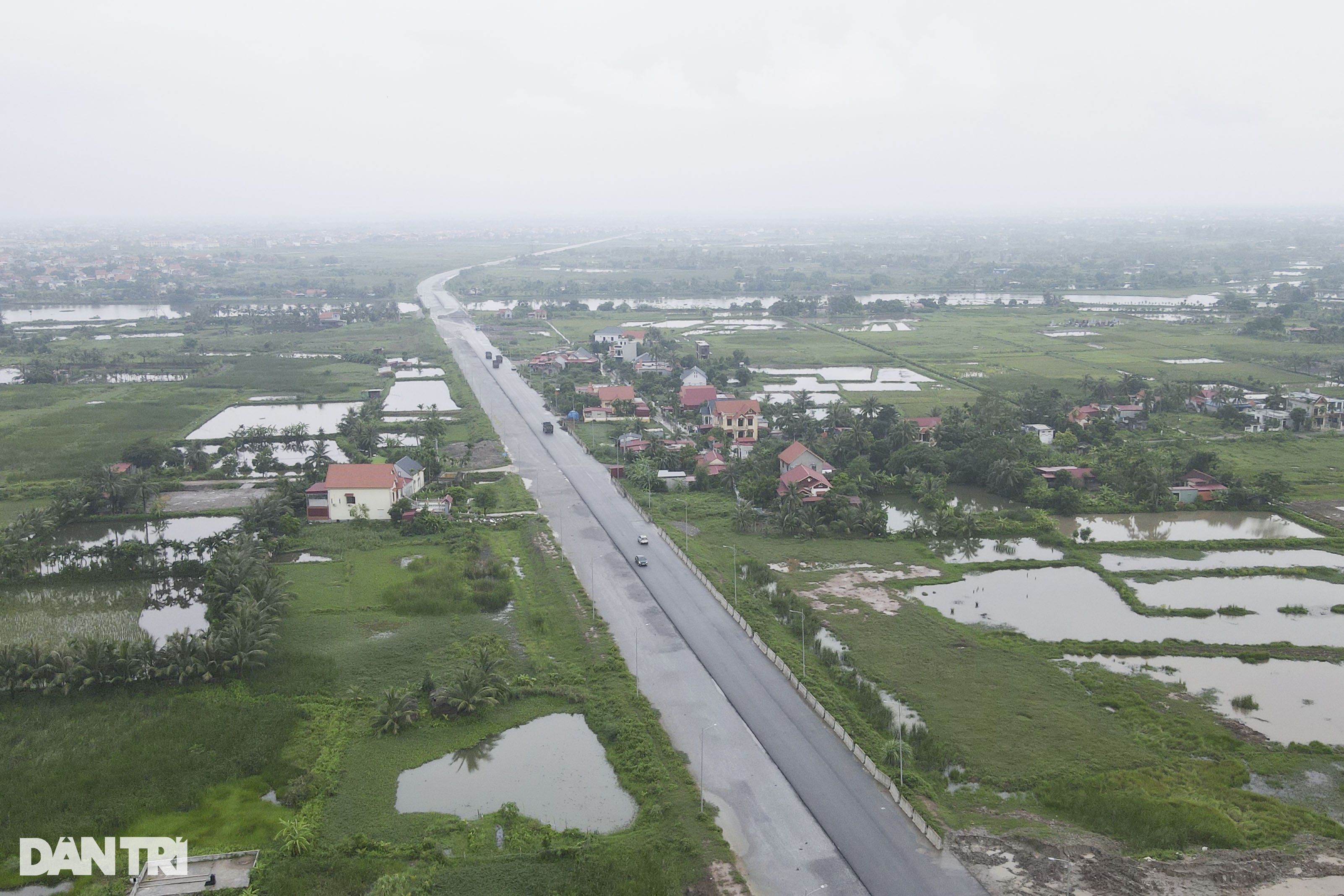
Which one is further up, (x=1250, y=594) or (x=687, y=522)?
(x=687, y=522)

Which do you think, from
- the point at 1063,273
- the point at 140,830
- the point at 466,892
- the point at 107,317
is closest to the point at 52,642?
the point at 140,830

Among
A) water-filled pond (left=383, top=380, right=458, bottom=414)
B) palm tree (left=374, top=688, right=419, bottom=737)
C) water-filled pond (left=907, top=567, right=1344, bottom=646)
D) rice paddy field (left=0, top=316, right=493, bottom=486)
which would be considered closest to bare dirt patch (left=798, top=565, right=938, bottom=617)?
water-filled pond (left=907, top=567, right=1344, bottom=646)

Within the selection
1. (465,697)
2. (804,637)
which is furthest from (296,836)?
(804,637)

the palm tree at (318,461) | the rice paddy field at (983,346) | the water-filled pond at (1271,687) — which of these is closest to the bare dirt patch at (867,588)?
the water-filled pond at (1271,687)

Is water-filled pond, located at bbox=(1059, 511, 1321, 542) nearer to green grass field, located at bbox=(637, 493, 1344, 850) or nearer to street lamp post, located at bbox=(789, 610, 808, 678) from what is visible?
green grass field, located at bbox=(637, 493, 1344, 850)

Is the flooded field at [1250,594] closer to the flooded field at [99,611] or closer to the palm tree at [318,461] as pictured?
the flooded field at [99,611]

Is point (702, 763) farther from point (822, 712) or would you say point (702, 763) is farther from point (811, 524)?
point (811, 524)

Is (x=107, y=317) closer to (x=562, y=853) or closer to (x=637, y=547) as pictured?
(x=637, y=547)
